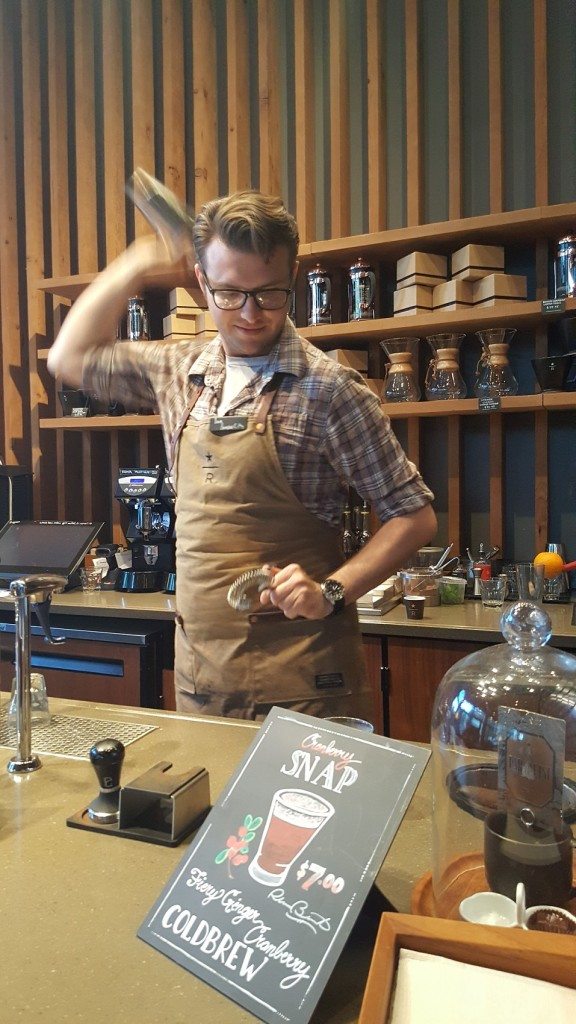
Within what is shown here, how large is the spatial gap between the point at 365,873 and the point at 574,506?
8.70 feet

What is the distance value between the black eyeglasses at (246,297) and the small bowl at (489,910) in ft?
3.89

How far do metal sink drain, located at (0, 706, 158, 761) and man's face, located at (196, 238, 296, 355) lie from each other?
84 centimetres

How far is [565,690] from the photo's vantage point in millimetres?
920

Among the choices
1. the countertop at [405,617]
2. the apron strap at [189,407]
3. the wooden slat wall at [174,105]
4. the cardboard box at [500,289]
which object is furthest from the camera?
the wooden slat wall at [174,105]

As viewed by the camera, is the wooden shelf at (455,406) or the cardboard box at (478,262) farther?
the cardboard box at (478,262)

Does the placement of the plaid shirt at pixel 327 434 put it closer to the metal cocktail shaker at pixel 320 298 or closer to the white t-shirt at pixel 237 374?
the white t-shirt at pixel 237 374

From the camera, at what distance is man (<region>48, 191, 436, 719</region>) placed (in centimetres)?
163

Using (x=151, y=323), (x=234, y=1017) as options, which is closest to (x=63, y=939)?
(x=234, y=1017)

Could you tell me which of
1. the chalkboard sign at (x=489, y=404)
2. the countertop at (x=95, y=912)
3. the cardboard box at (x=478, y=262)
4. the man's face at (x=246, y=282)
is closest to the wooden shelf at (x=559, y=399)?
the chalkboard sign at (x=489, y=404)

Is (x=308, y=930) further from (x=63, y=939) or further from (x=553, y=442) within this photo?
(x=553, y=442)

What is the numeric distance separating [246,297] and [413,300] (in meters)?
1.61

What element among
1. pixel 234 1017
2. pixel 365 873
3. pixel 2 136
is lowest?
pixel 234 1017

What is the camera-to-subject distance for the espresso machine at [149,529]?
10.4 ft

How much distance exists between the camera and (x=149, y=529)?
323cm
